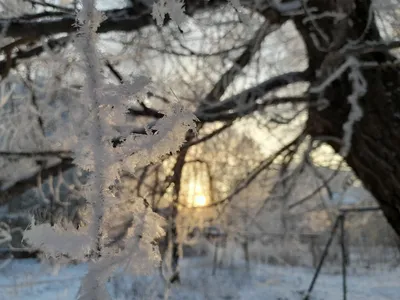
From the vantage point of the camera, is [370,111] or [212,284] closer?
[370,111]

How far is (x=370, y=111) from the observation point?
3195 mm

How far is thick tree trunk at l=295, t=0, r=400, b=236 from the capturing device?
10.3 feet

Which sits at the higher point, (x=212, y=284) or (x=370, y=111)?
(x=370, y=111)

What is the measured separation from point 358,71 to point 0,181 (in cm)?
232

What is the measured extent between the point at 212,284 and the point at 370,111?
16.9 ft

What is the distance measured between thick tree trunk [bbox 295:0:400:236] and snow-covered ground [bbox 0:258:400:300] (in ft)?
5.35

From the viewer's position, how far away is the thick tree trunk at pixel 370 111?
10.3 feet

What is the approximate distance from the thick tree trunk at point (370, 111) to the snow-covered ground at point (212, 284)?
1.63 m

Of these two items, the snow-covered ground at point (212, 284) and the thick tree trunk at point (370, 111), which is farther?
the snow-covered ground at point (212, 284)

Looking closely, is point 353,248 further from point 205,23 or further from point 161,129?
point 161,129

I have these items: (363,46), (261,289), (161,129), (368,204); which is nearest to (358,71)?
(363,46)

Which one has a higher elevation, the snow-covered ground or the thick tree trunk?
the thick tree trunk

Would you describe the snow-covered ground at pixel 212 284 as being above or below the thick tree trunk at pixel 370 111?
below

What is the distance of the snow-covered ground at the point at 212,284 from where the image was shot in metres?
4.34
